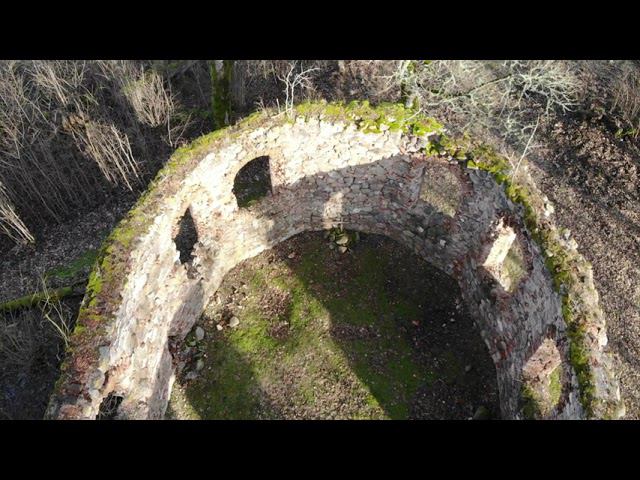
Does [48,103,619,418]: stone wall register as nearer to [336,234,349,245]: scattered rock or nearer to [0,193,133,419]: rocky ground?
[336,234,349,245]: scattered rock

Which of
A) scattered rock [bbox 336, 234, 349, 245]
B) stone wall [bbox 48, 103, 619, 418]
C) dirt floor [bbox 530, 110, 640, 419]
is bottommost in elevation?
dirt floor [bbox 530, 110, 640, 419]

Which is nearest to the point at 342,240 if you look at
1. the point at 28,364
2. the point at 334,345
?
the point at 334,345

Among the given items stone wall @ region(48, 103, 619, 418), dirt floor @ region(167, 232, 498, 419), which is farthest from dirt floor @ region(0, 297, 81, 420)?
dirt floor @ region(167, 232, 498, 419)

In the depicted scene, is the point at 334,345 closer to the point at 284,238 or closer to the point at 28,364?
the point at 284,238

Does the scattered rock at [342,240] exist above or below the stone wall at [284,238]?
below

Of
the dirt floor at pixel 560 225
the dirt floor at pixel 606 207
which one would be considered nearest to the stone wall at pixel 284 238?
the dirt floor at pixel 560 225

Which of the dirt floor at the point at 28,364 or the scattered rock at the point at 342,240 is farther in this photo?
the scattered rock at the point at 342,240

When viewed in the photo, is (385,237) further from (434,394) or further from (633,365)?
(633,365)

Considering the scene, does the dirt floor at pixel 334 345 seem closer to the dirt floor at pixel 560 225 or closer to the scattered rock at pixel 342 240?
the dirt floor at pixel 560 225
